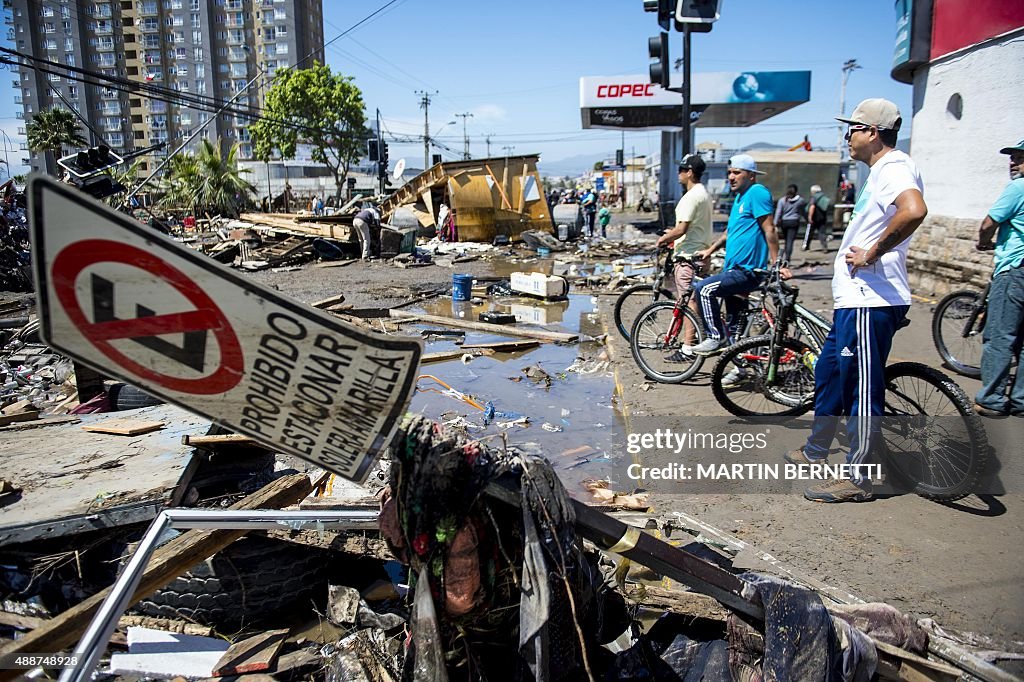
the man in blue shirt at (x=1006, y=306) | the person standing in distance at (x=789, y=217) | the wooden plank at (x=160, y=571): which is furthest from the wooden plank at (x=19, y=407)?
the person standing in distance at (x=789, y=217)

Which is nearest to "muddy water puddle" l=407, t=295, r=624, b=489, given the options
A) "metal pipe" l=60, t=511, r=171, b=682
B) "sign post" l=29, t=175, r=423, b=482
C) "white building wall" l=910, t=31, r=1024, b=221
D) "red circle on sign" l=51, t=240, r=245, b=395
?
"metal pipe" l=60, t=511, r=171, b=682

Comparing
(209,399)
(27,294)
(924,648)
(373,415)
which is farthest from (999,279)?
(27,294)

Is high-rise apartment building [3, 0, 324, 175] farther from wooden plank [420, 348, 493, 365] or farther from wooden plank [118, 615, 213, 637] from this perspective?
wooden plank [118, 615, 213, 637]

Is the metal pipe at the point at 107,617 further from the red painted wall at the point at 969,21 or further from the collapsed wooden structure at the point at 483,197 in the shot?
the collapsed wooden structure at the point at 483,197

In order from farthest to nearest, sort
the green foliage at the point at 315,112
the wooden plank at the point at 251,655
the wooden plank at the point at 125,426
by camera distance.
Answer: the green foliage at the point at 315,112
the wooden plank at the point at 125,426
the wooden plank at the point at 251,655

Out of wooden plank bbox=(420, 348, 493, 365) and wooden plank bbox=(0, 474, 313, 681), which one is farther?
wooden plank bbox=(420, 348, 493, 365)

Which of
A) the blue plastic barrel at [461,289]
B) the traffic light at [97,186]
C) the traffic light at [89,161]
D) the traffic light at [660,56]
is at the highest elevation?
the traffic light at [660,56]

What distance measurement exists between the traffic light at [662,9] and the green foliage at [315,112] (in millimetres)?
45431

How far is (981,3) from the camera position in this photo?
9.27 meters

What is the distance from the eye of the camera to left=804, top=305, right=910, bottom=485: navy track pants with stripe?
4043mm

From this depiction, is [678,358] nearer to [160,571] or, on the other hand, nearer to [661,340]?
[661,340]

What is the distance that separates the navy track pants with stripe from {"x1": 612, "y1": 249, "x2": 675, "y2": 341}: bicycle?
3032 mm

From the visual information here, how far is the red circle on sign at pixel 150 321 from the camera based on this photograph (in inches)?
57.2

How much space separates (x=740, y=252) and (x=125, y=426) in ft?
17.2
